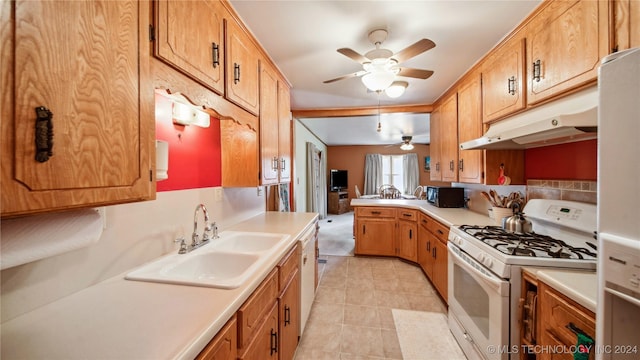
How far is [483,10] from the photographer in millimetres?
1526

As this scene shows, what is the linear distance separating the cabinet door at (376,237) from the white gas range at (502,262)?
1.57 metres

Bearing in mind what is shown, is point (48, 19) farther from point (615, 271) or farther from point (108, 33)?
point (615, 271)

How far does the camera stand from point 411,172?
8.37m

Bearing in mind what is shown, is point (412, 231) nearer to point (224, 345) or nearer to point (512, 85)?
point (512, 85)

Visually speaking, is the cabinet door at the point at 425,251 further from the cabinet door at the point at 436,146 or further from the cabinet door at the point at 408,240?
the cabinet door at the point at 436,146

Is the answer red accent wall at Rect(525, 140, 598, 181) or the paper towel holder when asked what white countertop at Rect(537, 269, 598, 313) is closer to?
red accent wall at Rect(525, 140, 598, 181)

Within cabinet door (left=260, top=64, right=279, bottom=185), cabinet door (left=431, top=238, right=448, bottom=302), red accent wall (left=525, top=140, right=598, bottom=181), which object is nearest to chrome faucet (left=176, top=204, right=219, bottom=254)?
cabinet door (left=260, top=64, right=279, bottom=185)

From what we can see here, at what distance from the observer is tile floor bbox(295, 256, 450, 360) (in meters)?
1.79

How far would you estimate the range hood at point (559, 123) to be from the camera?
3.63ft

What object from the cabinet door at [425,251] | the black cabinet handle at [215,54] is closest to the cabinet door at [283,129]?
the black cabinet handle at [215,54]

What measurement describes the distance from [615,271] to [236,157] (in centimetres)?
200

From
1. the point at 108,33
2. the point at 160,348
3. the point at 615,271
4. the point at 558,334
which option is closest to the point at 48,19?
the point at 108,33

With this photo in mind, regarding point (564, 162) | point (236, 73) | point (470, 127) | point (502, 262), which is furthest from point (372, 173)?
point (236, 73)

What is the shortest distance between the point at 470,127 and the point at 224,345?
2731 millimetres
